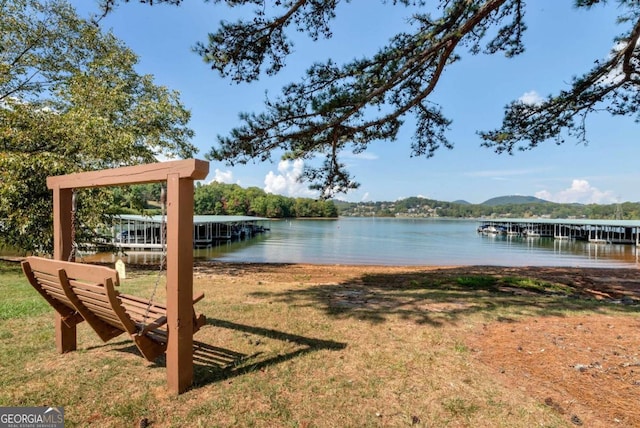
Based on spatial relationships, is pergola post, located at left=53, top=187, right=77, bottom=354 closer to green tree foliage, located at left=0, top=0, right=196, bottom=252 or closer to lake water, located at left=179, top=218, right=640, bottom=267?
green tree foliage, located at left=0, top=0, right=196, bottom=252

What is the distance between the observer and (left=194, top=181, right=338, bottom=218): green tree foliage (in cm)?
7549

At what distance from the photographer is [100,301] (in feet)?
7.88

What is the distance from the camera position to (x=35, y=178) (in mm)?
7855

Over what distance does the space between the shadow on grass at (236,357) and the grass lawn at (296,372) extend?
0.01 metres

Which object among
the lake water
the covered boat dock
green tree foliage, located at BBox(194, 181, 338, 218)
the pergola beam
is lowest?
the lake water

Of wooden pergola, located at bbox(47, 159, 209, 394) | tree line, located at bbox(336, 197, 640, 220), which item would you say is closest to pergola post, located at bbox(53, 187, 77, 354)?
wooden pergola, located at bbox(47, 159, 209, 394)

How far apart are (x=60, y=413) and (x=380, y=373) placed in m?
2.52

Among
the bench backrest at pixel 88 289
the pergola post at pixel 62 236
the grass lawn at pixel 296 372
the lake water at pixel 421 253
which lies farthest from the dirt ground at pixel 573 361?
the lake water at pixel 421 253

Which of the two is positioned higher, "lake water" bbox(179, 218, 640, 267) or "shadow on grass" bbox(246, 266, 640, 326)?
"shadow on grass" bbox(246, 266, 640, 326)

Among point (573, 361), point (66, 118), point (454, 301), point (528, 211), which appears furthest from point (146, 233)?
point (528, 211)

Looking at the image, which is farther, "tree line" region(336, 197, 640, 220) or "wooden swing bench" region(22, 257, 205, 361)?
"tree line" region(336, 197, 640, 220)

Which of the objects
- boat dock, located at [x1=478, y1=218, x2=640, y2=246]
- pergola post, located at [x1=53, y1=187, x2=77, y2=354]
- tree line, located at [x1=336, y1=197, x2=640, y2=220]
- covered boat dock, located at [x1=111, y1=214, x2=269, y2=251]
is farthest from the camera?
tree line, located at [x1=336, y1=197, x2=640, y2=220]

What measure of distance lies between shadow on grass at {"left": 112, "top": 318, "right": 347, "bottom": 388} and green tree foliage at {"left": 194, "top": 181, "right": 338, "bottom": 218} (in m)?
64.6

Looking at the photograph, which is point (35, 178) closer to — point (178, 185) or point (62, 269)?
point (62, 269)
